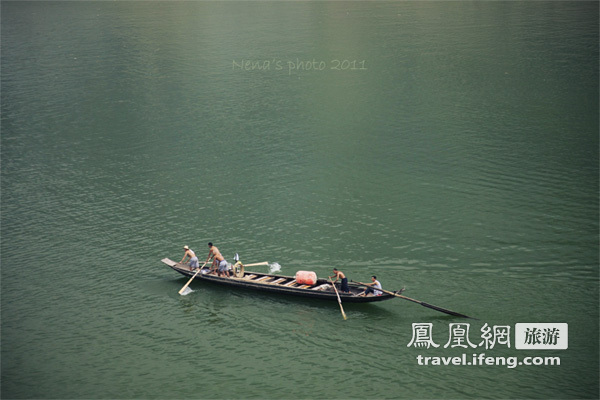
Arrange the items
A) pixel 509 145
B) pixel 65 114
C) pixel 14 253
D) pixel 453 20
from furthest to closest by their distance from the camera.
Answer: pixel 453 20
pixel 65 114
pixel 509 145
pixel 14 253

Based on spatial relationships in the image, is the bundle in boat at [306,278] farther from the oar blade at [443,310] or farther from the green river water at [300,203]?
the oar blade at [443,310]

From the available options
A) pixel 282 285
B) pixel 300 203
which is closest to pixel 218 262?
pixel 282 285

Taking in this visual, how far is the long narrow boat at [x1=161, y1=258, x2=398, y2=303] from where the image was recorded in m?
25.6

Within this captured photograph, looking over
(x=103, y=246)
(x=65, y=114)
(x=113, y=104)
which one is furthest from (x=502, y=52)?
(x=103, y=246)

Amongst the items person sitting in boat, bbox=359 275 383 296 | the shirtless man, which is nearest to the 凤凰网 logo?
person sitting in boat, bbox=359 275 383 296

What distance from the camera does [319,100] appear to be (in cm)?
5600

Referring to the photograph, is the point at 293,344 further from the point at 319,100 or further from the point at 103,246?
the point at 319,100

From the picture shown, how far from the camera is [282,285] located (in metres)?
26.5

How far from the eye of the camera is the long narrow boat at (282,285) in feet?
83.8

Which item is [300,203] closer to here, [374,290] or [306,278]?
[306,278]

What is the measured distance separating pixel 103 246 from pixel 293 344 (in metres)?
14.1

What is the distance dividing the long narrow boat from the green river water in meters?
0.63

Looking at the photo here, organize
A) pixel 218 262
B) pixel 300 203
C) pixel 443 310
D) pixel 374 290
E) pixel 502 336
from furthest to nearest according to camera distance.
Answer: pixel 300 203 < pixel 218 262 < pixel 374 290 < pixel 443 310 < pixel 502 336

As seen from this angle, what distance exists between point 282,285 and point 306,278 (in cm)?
113
